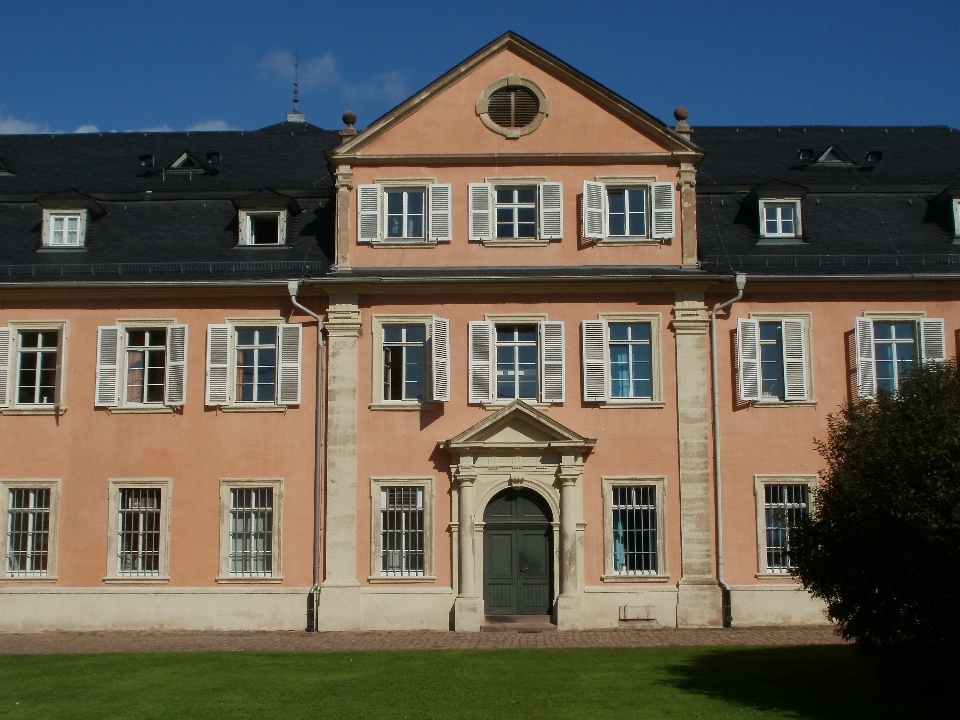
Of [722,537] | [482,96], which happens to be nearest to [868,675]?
[722,537]

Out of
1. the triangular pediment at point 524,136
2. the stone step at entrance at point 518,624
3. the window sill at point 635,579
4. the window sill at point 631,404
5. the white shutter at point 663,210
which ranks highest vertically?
the triangular pediment at point 524,136

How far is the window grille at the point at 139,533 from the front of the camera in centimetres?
2262

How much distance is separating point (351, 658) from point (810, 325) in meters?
11.6

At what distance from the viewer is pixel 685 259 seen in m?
23.2

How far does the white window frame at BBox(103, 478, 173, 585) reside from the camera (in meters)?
22.5

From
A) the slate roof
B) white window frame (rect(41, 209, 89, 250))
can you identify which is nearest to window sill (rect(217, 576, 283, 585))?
white window frame (rect(41, 209, 89, 250))

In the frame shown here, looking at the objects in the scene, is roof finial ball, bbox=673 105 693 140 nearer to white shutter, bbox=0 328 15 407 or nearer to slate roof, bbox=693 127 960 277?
slate roof, bbox=693 127 960 277

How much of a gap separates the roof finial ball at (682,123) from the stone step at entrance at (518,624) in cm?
1030

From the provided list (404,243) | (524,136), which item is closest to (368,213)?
(404,243)

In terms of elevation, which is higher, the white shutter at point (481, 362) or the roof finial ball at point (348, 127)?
the roof finial ball at point (348, 127)

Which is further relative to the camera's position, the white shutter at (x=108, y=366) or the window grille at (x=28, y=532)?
the white shutter at (x=108, y=366)

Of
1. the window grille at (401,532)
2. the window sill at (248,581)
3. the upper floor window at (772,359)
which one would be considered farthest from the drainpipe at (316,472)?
the upper floor window at (772,359)

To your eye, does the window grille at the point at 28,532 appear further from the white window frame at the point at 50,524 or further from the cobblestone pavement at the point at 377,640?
the cobblestone pavement at the point at 377,640

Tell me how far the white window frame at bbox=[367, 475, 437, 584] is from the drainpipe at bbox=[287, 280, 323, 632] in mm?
1046
